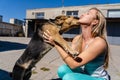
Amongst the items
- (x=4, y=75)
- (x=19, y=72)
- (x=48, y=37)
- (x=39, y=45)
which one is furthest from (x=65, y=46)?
(x=4, y=75)

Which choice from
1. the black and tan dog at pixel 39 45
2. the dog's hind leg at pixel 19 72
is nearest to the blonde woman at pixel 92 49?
the black and tan dog at pixel 39 45

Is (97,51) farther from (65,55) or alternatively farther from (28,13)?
(28,13)

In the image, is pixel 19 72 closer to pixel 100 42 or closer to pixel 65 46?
pixel 65 46

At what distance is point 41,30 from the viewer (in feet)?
10.1

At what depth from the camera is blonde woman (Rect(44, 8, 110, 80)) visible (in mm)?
2787

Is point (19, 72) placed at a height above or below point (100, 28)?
below

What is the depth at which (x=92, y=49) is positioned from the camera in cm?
278

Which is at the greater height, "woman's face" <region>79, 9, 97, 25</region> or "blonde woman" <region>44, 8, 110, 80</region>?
"woman's face" <region>79, 9, 97, 25</region>

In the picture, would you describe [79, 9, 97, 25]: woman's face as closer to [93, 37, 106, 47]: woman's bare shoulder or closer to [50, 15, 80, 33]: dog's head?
[50, 15, 80, 33]: dog's head

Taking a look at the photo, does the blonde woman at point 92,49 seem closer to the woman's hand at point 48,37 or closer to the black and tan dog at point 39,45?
the woman's hand at point 48,37

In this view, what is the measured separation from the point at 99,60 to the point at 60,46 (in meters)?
0.64

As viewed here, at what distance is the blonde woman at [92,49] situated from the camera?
2787mm

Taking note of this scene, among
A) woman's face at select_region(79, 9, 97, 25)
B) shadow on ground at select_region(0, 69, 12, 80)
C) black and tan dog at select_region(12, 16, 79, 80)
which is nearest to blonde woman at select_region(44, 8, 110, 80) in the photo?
woman's face at select_region(79, 9, 97, 25)

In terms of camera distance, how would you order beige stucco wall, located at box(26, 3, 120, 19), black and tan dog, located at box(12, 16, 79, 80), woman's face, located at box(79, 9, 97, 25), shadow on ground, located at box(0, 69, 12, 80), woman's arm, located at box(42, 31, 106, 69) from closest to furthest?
woman's arm, located at box(42, 31, 106, 69), woman's face, located at box(79, 9, 97, 25), black and tan dog, located at box(12, 16, 79, 80), shadow on ground, located at box(0, 69, 12, 80), beige stucco wall, located at box(26, 3, 120, 19)
